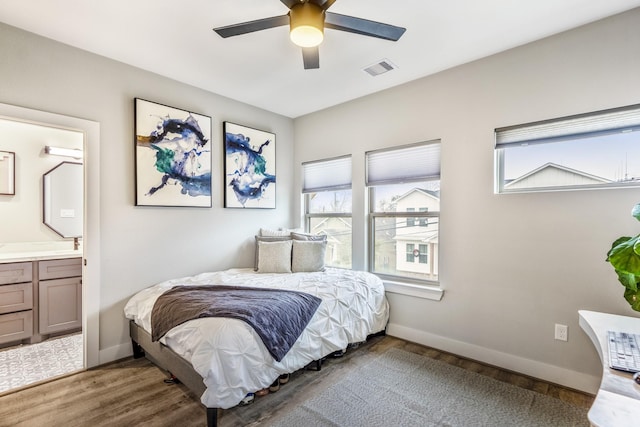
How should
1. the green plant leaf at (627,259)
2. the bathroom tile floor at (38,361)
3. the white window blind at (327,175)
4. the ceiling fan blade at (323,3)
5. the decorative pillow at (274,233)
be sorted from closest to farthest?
the green plant leaf at (627,259), the ceiling fan blade at (323,3), the bathroom tile floor at (38,361), the decorative pillow at (274,233), the white window blind at (327,175)

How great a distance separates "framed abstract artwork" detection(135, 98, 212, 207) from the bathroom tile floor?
155 cm

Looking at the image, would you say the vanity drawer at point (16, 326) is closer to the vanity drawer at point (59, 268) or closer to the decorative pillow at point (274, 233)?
the vanity drawer at point (59, 268)

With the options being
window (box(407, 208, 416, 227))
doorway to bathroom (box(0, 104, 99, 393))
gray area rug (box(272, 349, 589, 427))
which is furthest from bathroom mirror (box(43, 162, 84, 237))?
window (box(407, 208, 416, 227))

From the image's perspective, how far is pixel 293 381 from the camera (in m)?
2.39

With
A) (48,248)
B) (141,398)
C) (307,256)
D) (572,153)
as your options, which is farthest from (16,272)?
(572,153)

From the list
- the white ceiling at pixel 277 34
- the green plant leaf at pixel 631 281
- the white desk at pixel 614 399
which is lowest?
the white desk at pixel 614 399

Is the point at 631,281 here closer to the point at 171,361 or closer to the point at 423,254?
the point at 423,254

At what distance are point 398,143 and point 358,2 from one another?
5.18 ft

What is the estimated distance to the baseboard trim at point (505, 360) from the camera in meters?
2.25

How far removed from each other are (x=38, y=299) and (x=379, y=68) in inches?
164

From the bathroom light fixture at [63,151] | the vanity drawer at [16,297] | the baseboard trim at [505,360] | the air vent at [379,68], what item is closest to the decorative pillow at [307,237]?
the baseboard trim at [505,360]

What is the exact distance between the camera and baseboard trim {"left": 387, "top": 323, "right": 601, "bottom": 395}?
2.25 meters

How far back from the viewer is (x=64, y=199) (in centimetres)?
372

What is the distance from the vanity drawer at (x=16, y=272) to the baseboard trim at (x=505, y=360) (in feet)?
12.5
